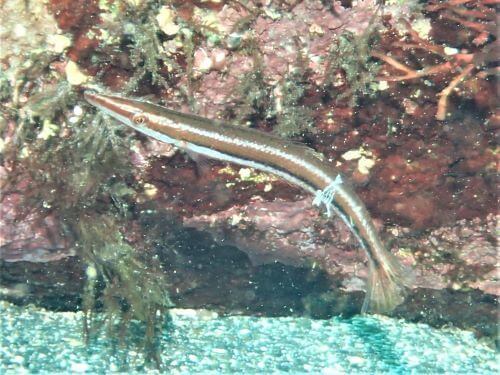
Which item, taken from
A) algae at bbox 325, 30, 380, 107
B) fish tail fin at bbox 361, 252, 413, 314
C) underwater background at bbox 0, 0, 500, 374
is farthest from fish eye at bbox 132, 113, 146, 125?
fish tail fin at bbox 361, 252, 413, 314

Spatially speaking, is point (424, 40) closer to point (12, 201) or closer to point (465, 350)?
point (465, 350)

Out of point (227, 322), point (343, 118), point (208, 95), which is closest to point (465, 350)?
point (227, 322)

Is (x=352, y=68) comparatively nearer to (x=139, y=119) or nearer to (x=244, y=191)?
(x=244, y=191)

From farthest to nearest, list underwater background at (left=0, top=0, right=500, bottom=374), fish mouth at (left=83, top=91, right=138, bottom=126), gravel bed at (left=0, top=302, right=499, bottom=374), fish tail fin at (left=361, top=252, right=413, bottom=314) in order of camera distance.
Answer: gravel bed at (left=0, top=302, right=499, bottom=374) < fish tail fin at (left=361, top=252, right=413, bottom=314) < underwater background at (left=0, top=0, right=500, bottom=374) < fish mouth at (left=83, top=91, right=138, bottom=126)

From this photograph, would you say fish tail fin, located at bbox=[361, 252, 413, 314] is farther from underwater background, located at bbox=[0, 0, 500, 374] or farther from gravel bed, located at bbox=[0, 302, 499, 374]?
gravel bed, located at bbox=[0, 302, 499, 374]

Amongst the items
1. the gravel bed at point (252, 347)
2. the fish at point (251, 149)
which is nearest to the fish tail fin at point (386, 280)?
the fish at point (251, 149)

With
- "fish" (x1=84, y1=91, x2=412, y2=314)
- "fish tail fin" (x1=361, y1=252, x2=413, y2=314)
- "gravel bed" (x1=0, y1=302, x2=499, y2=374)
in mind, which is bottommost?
"gravel bed" (x1=0, y1=302, x2=499, y2=374)

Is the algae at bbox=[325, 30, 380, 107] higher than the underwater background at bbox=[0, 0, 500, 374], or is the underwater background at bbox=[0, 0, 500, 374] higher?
the algae at bbox=[325, 30, 380, 107]

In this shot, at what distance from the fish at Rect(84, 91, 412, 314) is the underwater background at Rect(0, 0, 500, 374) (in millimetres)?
437

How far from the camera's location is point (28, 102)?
373cm

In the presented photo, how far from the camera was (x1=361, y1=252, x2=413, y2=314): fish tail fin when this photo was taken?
3.78 meters

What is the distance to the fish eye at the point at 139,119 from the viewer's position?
129 inches

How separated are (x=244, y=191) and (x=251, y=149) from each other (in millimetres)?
1053

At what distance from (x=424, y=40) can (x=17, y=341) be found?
4230mm
